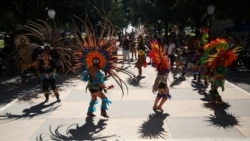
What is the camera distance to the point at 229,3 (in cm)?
2380

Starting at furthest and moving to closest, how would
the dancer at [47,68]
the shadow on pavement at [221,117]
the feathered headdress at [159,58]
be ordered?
the dancer at [47,68] → the feathered headdress at [159,58] → the shadow on pavement at [221,117]

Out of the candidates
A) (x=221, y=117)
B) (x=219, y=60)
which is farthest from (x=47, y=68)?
(x=221, y=117)

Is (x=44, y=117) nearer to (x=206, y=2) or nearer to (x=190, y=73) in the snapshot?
(x=190, y=73)

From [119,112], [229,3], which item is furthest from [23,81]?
[229,3]

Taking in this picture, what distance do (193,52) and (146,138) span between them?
28.6 ft

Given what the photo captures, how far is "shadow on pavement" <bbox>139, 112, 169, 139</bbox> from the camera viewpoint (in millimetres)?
7816

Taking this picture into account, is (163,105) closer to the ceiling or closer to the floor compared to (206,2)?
closer to the floor

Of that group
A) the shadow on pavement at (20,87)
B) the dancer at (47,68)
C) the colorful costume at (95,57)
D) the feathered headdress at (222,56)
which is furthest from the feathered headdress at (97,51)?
the shadow on pavement at (20,87)

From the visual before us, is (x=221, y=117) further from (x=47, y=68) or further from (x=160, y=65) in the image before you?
(x=47, y=68)

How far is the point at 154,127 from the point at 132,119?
87 cm

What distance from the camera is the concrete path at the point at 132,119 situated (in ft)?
Result: 25.7

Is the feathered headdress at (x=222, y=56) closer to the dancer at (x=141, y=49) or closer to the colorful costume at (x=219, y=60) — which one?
the colorful costume at (x=219, y=60)

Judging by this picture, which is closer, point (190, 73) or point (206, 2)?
point (190, 73)

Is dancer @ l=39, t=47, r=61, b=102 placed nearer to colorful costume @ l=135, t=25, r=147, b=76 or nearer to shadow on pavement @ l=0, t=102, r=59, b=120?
shadow on pavement @ l=0, t=102, r=59, b=120
